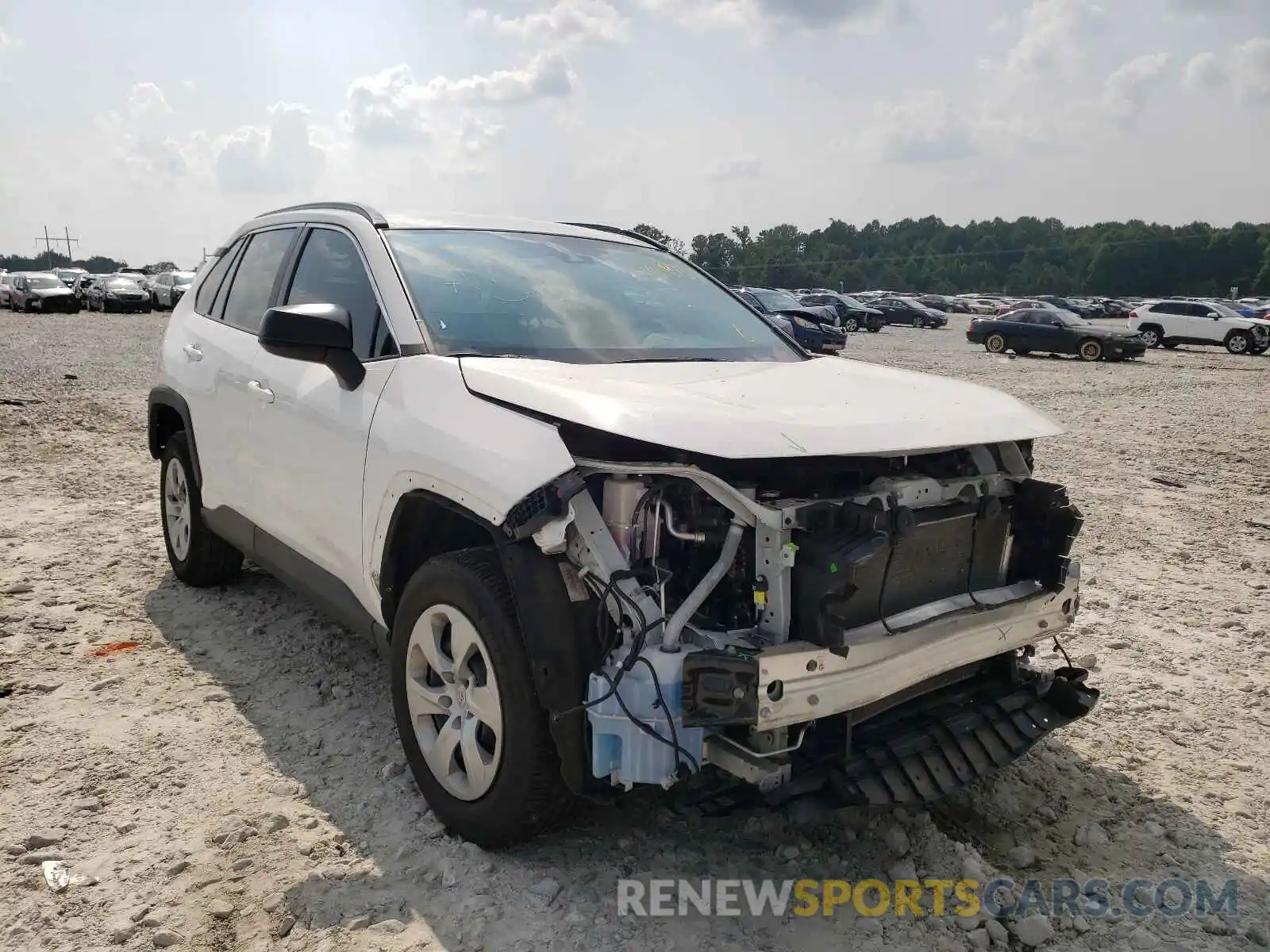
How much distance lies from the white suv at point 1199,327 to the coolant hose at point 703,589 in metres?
30.6

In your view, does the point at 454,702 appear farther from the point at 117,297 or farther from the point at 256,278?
the point at 117,297

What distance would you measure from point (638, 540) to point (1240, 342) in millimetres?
32441

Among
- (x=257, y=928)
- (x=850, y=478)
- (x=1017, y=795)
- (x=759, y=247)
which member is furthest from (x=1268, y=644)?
(x=759, y=247)

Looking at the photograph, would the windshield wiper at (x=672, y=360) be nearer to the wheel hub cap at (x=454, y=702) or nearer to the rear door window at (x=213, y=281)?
the wheel hub cap at (x=454, y=702)

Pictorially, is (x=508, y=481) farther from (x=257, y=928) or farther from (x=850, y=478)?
(x=257, y=928)

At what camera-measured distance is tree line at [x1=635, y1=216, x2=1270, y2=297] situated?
107125 mm

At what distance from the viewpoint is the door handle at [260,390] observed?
397 cm

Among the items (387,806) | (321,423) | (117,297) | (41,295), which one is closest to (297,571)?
Result: (321,423)

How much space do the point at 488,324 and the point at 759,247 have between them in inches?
5252

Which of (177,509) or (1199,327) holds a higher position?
(1199,327)

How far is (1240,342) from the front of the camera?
2934 centimetres

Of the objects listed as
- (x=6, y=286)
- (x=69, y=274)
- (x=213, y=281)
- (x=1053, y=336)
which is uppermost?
(x=69, y=274)

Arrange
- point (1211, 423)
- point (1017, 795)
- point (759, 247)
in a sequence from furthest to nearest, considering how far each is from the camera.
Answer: point (759, 247), point (1211, 423), point (1017, 795)

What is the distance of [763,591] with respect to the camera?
8.47ft
